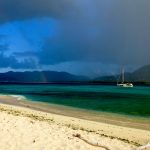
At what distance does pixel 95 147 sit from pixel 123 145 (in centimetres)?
166

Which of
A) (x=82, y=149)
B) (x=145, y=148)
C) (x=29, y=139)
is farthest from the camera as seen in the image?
(x=29, y=139)

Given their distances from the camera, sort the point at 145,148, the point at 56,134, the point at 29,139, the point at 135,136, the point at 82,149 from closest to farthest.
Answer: the point at 145,148
the point at 82,149
the point at 29,139
the point at 56,134
the point at 135,136

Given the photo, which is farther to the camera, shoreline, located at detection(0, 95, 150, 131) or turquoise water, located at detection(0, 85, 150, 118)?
turquoise water, located at detection(0, 85, 150, 118)

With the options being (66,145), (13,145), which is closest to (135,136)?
(66,145)

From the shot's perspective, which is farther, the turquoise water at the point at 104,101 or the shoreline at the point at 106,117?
the turquoise water at the point at 104,101

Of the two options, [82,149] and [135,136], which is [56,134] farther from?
[135,136]

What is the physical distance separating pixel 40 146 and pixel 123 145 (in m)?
4.16

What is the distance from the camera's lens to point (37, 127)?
64.0ft

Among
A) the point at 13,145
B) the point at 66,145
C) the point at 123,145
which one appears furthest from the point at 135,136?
the point at 13,145

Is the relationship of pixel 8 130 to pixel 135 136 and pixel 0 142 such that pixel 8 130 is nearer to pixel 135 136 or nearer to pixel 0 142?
pixel 0 142

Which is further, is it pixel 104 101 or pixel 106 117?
pixel 104 101

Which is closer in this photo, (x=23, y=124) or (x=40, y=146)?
(x=40, y=146)

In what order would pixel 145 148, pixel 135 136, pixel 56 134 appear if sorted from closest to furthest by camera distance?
pixel 145 148
pixel 56 134
pixel 135 136

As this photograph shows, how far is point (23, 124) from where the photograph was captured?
20062 mm
